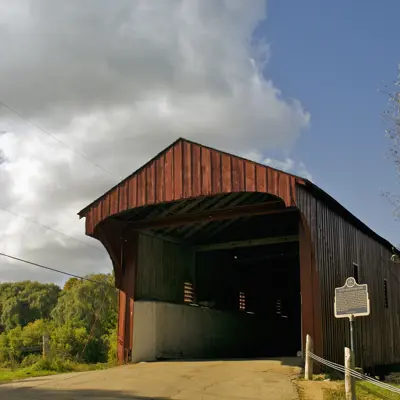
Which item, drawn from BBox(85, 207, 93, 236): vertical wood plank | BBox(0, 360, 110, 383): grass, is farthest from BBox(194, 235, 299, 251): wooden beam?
BBox(0, 360, 110, 383): grass

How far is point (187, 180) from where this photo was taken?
52.5 feet

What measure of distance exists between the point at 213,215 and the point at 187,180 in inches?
82.2

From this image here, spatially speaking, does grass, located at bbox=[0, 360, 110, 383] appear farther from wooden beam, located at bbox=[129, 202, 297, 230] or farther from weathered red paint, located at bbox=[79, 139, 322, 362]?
wooden beam, located at bbox=[129, 202, 297, 230]

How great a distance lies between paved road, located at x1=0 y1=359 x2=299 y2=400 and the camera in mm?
11344

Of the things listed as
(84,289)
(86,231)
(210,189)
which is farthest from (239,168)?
(84,289)

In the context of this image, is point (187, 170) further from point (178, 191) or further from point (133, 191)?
point (133, 191)

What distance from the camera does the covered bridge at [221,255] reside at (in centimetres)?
1533

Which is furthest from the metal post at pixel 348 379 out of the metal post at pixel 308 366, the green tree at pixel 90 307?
the green tree at pixel 90 307

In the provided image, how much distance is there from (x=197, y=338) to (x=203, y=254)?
3293mm

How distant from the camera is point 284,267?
→ 29.3m

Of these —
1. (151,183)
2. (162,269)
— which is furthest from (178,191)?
(162,269)

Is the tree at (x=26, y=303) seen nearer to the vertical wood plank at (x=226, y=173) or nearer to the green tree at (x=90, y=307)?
the green tree at (x=90, y=307)

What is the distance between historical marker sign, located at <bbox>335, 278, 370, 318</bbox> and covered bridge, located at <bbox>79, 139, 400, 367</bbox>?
4130 millimetres

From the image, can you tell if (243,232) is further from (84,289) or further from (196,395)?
(84,289)
